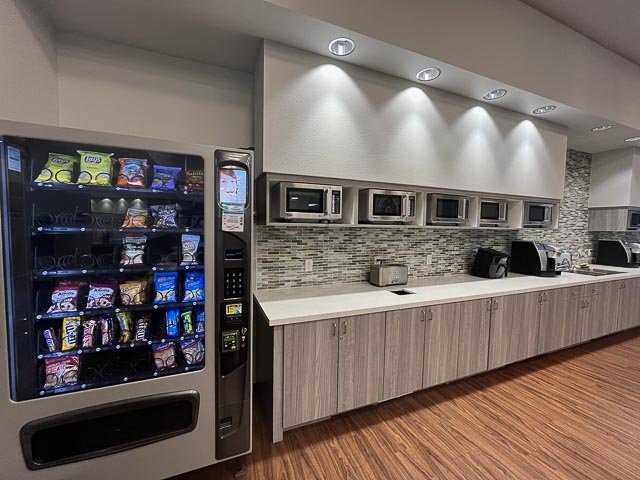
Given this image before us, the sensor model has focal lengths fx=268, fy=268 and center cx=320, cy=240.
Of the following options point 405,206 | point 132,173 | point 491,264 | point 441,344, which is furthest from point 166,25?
point 491,264

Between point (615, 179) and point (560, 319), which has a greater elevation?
point (615, 179)

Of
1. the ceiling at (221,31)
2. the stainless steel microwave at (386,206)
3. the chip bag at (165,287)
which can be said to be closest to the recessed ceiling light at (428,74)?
the ceiling at (221,31)

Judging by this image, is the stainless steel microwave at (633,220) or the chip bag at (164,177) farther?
the stainless steel microwave at (633,220)

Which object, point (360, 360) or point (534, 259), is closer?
point (360, 360)

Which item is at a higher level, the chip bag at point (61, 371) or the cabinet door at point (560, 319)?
the chip bag at point (61, 371)

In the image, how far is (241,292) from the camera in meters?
1.44

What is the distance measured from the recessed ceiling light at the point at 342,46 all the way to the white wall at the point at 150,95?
79 cm

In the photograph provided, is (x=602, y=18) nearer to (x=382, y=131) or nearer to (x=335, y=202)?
(x=382, y=131)

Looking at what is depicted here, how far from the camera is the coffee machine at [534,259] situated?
→ 10.4 ft

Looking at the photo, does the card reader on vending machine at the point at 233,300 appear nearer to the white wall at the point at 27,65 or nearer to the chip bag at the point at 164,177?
the chip bag at the point at 164,177

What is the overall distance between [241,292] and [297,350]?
22.9 inches

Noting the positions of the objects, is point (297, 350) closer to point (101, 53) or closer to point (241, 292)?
point (241, 292)

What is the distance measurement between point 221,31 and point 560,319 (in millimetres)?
4118

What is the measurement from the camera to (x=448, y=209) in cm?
256
